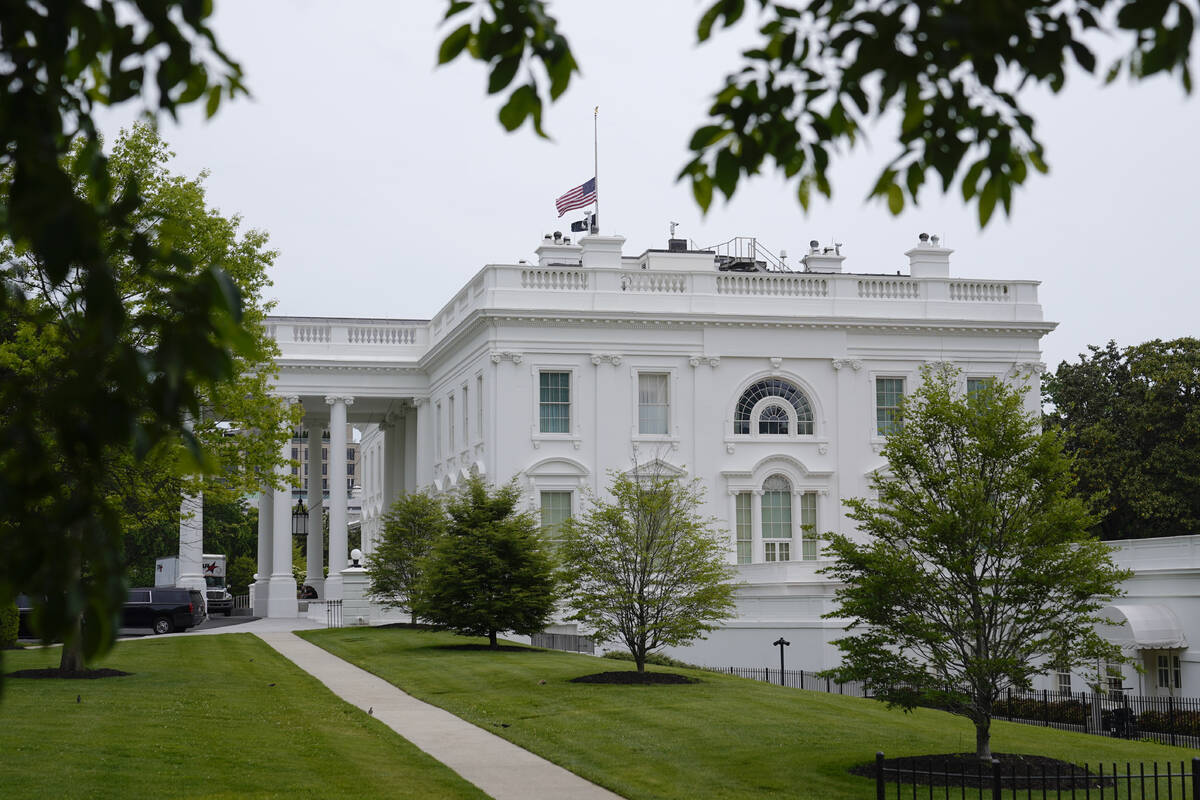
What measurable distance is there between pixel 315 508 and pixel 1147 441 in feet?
121

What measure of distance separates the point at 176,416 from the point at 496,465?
1664 inches

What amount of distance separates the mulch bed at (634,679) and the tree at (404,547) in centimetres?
1652

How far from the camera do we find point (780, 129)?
634cm

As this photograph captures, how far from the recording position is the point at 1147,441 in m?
58.5

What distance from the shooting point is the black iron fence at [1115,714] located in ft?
94.5

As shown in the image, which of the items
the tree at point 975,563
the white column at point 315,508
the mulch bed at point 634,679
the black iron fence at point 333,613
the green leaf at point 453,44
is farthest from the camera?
the white column at point 315,508

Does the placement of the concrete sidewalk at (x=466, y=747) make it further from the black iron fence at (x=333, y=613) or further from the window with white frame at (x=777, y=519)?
the black iron fence at (x=333, y=613)

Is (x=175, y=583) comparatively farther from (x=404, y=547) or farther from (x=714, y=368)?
(x=714, y=368)

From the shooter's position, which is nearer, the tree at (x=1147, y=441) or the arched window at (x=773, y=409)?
the arched window at (x=773, y=409)

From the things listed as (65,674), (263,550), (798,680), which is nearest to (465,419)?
(263,550)

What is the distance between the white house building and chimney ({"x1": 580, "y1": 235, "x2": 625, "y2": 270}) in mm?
72

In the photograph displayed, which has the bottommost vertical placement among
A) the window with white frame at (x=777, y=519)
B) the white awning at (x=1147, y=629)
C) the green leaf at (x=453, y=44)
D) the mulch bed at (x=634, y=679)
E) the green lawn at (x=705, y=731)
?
the green lawn at (x=705, y=731)

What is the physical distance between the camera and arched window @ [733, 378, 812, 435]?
49.6m

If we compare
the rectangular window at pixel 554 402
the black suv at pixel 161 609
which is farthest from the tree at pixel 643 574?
the black suv at pixel 161 609
